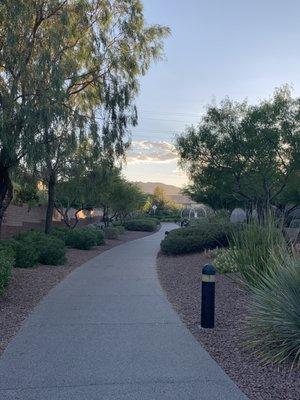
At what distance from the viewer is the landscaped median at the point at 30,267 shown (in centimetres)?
909

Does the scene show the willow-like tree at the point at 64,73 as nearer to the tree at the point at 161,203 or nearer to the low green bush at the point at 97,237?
the low green bush at the point at 97,237

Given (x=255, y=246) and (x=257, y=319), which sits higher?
(x=255, y=246)

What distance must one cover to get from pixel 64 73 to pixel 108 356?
9665mm

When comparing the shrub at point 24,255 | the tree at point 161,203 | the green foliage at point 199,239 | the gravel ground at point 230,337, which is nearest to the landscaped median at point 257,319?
the gravel ground at point 230,337

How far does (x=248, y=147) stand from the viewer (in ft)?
68.6

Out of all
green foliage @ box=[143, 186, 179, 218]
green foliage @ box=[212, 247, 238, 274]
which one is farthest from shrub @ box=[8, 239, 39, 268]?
green foliage @ box=[143, 186, 179, 218]

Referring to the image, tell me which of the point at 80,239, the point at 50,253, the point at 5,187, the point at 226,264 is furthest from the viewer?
the point at 80,239

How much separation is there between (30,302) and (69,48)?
842 cm

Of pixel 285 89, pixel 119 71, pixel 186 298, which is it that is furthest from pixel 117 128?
pixel 186 298

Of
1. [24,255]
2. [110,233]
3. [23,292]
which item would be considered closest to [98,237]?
[110,233]

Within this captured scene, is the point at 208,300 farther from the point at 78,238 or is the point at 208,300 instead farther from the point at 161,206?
the point at 161,206

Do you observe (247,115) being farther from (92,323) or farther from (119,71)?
(92,323)

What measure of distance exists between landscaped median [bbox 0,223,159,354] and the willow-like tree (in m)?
1.76

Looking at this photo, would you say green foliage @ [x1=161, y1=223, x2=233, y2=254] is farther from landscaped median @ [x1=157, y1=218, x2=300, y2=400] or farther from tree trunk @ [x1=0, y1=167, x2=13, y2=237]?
landscaped median @ [x1=157, y1=218, x2=300, y2=400]
